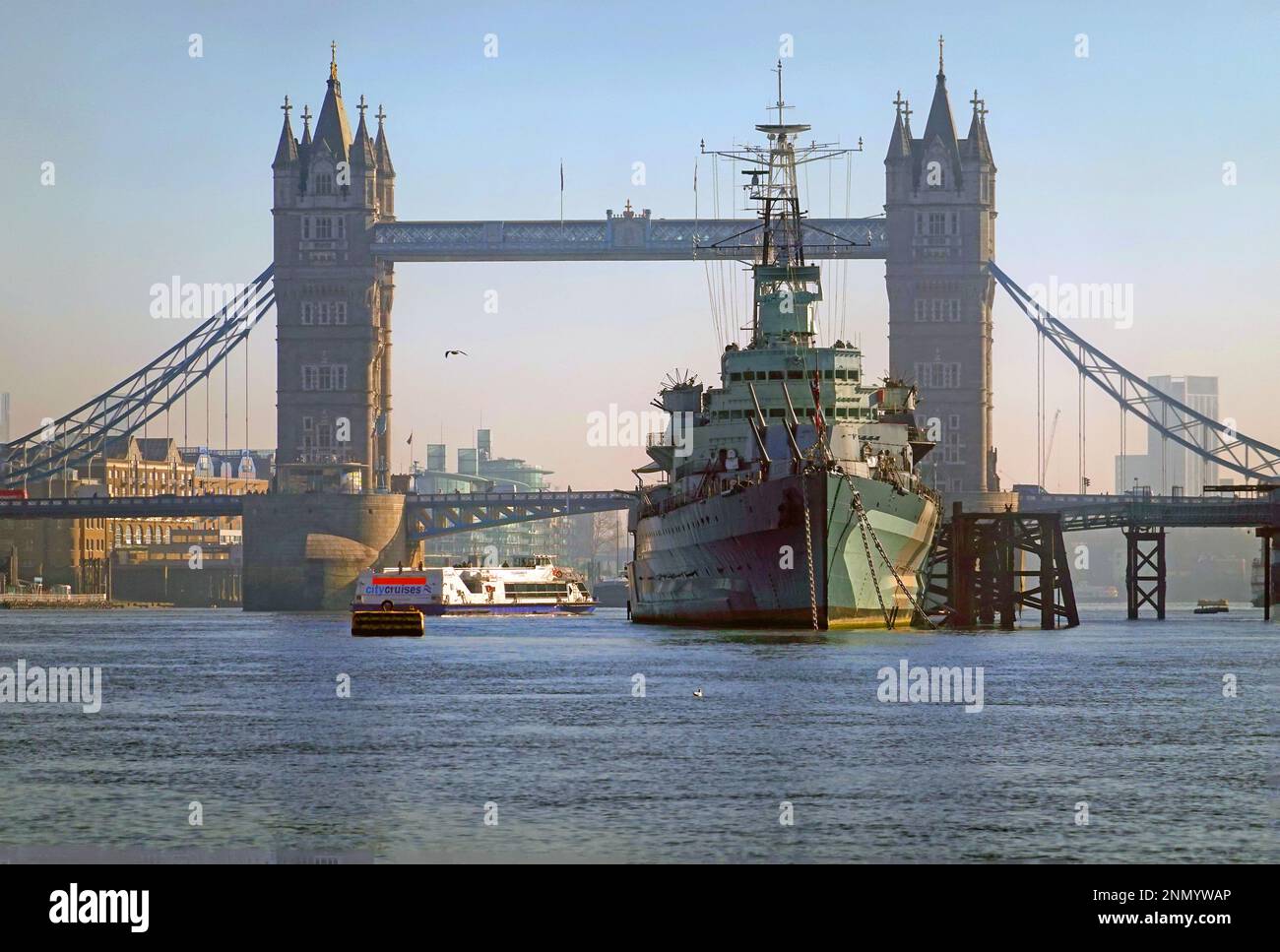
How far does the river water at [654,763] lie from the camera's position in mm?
30250

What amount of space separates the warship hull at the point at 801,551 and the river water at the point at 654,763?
6.11 m

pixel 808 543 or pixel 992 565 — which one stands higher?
pixel 808 543

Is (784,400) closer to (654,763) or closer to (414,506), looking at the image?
(654,763)

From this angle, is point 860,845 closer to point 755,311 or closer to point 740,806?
point 740,806

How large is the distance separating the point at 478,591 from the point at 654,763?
373ft

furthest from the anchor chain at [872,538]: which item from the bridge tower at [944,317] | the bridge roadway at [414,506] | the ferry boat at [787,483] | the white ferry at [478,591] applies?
the bridge tower at [944,317]

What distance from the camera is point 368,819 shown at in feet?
106

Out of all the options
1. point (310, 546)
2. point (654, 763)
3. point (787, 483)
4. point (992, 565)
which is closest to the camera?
point (654, 763)

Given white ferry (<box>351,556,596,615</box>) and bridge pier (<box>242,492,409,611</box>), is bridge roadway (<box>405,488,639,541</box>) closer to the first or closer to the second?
bridge pier (<box>242,492,409,611</box>)

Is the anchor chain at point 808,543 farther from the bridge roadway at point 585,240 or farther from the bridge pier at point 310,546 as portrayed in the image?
the bridge roadway at point 585,240

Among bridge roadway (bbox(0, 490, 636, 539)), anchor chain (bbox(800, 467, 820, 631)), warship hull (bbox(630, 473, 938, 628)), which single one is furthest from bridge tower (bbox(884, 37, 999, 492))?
anchor chain (bbox(800, 467, 820, 631))

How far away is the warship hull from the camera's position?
77625 millimetres

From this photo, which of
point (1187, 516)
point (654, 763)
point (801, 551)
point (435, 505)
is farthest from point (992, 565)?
point (435, 505)

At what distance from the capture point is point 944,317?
7741 inches
